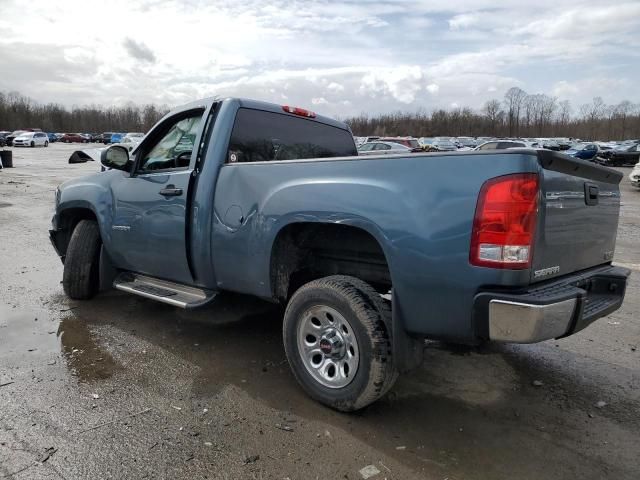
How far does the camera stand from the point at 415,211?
277 centimetres

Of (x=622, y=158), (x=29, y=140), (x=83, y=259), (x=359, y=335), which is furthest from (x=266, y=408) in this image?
(x=29, y=140)

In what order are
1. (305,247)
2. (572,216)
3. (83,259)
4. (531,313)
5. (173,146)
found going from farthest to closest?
(83,259), (173,146), (305,247), (572,216), (531,313)

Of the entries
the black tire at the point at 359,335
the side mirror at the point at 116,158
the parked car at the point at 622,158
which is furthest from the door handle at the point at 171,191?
the parked car at the point at 622,158

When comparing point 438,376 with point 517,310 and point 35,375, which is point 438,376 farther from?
point 35,375

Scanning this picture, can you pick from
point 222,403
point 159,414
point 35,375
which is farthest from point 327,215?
point 35,375

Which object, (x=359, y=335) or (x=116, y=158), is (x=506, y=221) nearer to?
(x=359, y=335)

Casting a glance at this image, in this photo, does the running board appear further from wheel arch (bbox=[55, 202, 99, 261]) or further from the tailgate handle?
the tailgate handle

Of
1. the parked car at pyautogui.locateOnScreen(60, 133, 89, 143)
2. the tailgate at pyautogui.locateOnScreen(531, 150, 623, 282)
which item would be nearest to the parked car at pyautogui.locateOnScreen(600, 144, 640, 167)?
the tailgate at pyautogui.locateOnScreen(531, 150, 623, 282)

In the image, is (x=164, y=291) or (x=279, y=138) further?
(x=279, y=138)

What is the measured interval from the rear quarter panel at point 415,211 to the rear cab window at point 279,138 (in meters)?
0.80

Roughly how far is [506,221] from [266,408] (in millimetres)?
1923

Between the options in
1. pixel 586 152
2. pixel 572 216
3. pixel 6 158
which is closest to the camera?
pixel 572 216

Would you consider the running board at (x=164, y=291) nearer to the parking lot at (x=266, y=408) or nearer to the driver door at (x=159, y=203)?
the driver door at (x=159, y=203)

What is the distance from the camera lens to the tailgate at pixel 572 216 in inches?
105
